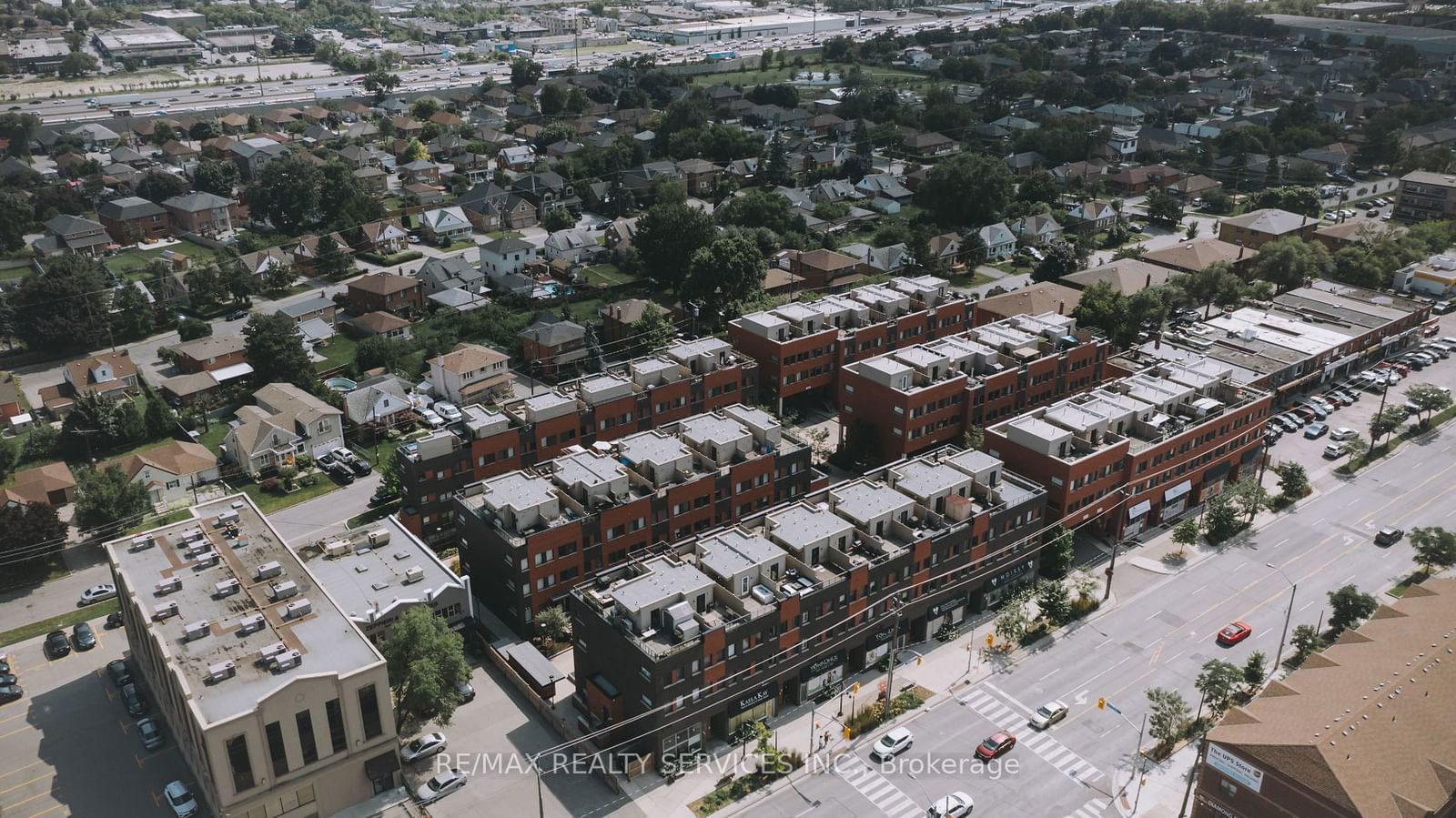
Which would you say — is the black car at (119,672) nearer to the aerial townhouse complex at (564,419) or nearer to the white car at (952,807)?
the aerial townhouse complex at (564,419)

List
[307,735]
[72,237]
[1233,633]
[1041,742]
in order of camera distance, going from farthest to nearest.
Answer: [72,237]
[1233,633]
[1041,742]
[307,735]

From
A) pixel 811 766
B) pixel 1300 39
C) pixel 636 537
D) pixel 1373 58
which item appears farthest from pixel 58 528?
pixel 1300 39

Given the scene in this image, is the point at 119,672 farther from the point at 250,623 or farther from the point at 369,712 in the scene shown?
the point at 369,712

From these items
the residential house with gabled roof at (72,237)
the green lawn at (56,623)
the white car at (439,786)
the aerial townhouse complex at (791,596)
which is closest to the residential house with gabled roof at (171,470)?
the green lawn at (56,623)

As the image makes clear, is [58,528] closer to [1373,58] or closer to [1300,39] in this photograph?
[1373,58]

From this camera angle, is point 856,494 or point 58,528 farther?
point 58,528

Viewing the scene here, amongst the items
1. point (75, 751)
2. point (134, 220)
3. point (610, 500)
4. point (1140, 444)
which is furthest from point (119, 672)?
point (134, 220)
